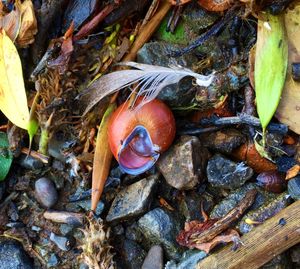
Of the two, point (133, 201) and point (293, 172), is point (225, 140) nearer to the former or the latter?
point (293, 172)

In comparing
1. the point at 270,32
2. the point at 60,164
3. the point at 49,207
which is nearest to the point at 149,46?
the point at 270,32

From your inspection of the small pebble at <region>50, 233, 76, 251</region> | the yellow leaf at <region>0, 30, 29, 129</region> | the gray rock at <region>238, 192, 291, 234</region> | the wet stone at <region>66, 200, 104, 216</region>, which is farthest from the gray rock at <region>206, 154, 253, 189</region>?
the yellow leaf at <region>0, 30, 29, 129</region>

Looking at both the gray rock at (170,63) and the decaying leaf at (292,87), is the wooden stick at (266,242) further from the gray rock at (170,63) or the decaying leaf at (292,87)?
the gray rock at (170,63)

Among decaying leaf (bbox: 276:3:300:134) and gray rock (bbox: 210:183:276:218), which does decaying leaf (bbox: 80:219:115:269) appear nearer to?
gray rock (bbox: 210:183:276:218)

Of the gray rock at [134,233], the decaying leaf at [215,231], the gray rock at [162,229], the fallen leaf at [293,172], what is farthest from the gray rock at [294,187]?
the gray rock at [134,233]

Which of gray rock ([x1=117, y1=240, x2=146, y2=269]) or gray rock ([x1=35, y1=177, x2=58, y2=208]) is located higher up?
gray rock ([x1=35, y1=177, x2=58, y2=208])
